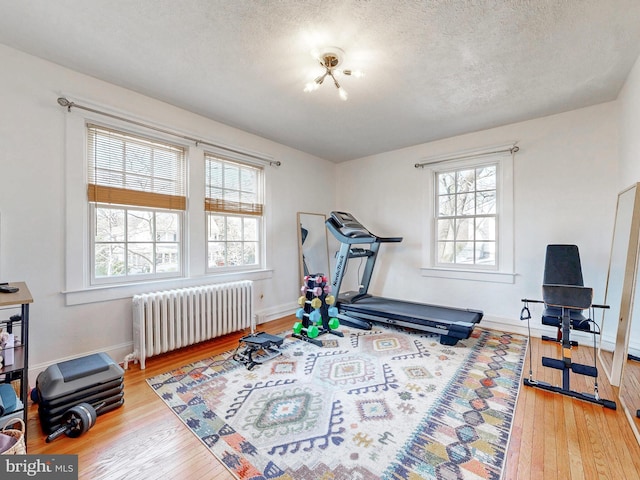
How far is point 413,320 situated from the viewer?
338cm

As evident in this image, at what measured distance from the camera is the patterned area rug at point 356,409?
59.6 inches

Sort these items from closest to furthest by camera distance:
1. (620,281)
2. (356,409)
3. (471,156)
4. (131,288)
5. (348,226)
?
(356,409), (620,281), (131,288), (471,156), (348,226)

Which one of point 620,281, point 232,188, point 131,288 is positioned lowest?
point 131,288

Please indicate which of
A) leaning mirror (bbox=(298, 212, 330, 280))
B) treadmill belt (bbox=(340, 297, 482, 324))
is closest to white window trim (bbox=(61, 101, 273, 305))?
leaning mirror (bbox=(298, 212, 330, 280))

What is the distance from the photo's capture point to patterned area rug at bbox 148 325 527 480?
151cm

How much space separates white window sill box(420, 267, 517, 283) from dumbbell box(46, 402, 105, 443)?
3.96 metres

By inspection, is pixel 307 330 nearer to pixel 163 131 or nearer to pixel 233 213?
pixel 233 213

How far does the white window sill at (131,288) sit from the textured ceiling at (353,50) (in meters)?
1.91

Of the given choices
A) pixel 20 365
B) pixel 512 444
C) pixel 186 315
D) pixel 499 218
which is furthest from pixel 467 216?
pixel 20 365

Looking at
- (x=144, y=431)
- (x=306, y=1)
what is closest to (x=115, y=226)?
(x=144, y=431)

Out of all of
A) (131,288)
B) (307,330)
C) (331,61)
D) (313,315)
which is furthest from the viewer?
(307,330)

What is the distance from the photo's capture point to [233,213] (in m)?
3.70

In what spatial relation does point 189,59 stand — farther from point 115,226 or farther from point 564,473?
point 564,473

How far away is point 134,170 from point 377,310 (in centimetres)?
321
